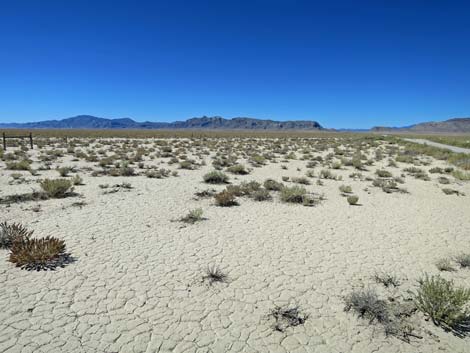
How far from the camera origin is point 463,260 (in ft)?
19.0

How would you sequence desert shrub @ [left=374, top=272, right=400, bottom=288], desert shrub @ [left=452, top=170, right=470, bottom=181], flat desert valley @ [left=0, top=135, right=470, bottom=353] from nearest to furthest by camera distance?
flat desert valley @ [left=0, top=135, right=470, bottom=353]
desert shrub @ [left=374, top=272, right=400, bottom=288]
desert shrub @ [left=452, top=170, right=470, bottom=181]

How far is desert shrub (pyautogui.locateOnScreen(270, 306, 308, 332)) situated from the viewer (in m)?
4.03

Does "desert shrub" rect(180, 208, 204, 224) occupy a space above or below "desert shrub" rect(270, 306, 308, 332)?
above

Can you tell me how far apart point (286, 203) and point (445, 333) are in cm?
666

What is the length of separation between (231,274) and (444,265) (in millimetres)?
3962

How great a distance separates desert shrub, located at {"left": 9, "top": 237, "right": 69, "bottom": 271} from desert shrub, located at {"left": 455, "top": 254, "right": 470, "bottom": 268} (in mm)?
7433

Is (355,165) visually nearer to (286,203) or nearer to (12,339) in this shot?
(286,203)

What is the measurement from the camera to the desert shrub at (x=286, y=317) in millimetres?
4027

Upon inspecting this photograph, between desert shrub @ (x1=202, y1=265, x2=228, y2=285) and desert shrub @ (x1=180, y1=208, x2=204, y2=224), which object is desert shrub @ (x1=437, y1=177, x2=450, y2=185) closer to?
desert shrub @ (x1=180, y1=208, x2=204, y2=224)

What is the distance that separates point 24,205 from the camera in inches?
364

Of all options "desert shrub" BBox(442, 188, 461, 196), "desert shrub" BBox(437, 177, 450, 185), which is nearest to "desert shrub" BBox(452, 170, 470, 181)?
"desert shrub" BBox(437, 177, 450, 185)

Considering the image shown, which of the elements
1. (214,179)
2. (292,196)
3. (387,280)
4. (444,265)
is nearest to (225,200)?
(292,196)

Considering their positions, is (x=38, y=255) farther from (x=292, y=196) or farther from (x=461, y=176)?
(x=461, y=176)

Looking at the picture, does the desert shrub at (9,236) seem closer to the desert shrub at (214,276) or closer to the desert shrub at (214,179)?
the desert shrub at (214,276)
